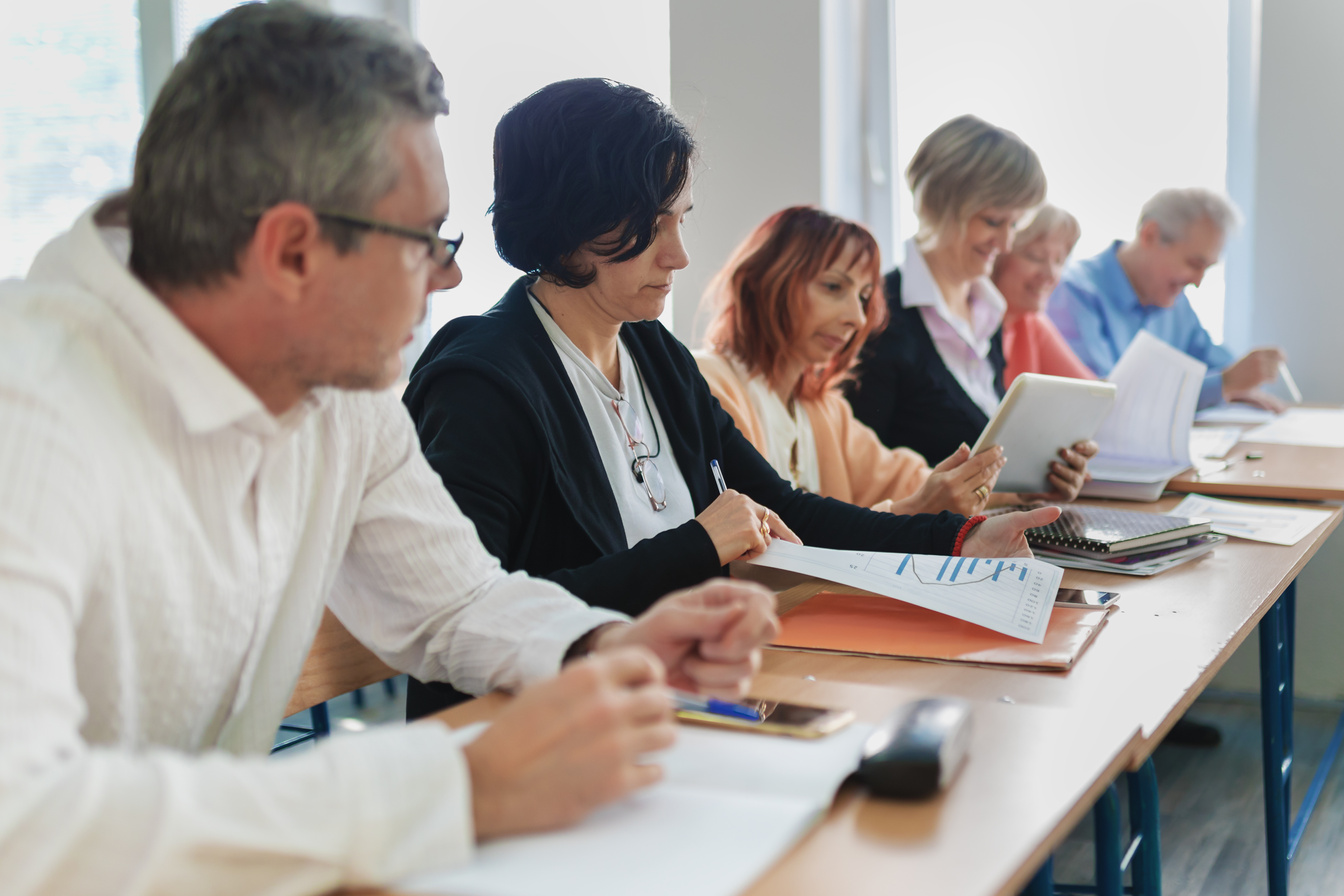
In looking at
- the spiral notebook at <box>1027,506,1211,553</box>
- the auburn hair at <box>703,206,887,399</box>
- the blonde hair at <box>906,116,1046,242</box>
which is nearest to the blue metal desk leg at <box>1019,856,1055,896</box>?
the spiral notebook at <box>1027,506,1211,553</box>

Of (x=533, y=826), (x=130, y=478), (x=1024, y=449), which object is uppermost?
(x=130, y=478)

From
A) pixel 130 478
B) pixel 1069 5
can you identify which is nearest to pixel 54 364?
pixel 130 478

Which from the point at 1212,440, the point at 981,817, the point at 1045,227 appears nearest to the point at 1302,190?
the point at 1045,227

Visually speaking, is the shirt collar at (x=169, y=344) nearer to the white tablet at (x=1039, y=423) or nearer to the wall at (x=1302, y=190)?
the white tablet at (x=1039, y=423)

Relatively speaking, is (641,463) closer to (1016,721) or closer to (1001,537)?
(1001,537)

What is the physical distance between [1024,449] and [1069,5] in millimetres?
2222

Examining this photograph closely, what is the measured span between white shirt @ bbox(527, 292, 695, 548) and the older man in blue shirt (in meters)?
2.31

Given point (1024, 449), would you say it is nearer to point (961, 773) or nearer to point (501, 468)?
point (501, 468)

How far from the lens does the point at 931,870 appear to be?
2.06 feet

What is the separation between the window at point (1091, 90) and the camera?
3.50 metres

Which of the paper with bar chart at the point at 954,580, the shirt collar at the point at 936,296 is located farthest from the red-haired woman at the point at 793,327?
the paper with bar chart at the point at 954,580

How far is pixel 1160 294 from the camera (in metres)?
3.53

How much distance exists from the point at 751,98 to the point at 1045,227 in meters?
0.92

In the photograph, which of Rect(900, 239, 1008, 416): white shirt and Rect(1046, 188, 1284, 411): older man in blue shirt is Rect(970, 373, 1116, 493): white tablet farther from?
Rect(1046, 188, 1284, 411): older man in blue shirt
